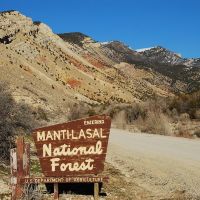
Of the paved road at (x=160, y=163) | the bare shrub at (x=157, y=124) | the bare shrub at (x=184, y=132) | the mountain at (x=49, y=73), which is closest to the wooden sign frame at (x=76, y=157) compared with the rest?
the paved road at (x=160, y=163)

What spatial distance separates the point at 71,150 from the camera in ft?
30.6

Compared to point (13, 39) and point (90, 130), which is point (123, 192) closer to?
point (90, 130)

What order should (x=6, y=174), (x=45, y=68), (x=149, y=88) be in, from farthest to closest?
(x=149, y=88) → (x=45, y=68) → (x=6, y=174)

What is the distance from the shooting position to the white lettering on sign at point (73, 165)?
9.30 metres

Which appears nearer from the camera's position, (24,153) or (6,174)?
(24,153)

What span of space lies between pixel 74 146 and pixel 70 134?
23cm

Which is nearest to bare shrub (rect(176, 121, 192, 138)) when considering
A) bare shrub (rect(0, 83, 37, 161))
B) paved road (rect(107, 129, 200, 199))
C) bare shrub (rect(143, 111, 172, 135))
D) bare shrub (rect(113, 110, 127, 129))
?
bare shrub (rect(143, 111, 172, 135))

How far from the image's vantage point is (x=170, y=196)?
10.8m

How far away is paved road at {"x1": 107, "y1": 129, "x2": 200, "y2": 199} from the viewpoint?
11484 mm

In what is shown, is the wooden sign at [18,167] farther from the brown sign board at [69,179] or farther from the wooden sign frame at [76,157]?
the brown sign board at [69,179]

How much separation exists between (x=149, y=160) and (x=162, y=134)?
29.7 ft

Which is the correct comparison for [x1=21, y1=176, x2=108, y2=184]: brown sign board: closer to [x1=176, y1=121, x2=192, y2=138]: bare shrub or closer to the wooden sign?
the wooden sign

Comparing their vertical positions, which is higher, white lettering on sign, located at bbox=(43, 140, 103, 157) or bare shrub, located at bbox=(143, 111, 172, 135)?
bare shrub, located at bbox=(143, 111, 172, 135)

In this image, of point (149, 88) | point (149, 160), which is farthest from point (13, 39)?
point (149, 160)
